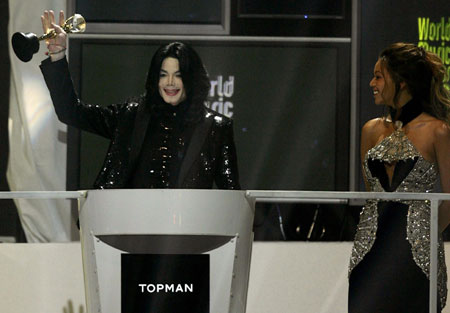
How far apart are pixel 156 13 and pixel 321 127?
705mm

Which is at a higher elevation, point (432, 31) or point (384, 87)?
point (432, 31)

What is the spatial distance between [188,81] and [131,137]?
0.23 meters

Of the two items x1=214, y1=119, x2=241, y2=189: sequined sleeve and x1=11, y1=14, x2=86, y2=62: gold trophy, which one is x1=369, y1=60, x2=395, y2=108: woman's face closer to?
x1=214, y1=119, x2=241, y2=189: sequined sleeve

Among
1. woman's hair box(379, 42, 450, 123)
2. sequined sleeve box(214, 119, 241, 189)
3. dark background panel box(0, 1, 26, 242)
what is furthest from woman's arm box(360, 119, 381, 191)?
dark background panel box(0, 1, 26, 242)

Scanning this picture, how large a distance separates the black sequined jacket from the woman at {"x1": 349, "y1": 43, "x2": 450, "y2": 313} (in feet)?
1.24

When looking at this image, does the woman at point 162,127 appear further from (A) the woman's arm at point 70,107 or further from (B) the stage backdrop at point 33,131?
(B) the stage backdrop at point 33,131

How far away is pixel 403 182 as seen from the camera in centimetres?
201

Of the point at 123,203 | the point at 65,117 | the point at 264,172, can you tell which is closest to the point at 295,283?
the point at 264,172

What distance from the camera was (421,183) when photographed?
2004 millimetres

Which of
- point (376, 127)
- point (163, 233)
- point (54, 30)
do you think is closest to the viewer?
point (163, 233)

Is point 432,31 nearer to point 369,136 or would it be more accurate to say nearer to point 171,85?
point 369,136

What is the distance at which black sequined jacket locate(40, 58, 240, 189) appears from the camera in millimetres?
2227

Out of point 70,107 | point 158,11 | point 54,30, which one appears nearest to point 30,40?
point 54,30

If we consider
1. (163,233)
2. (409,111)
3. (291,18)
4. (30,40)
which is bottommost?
(163,233)
